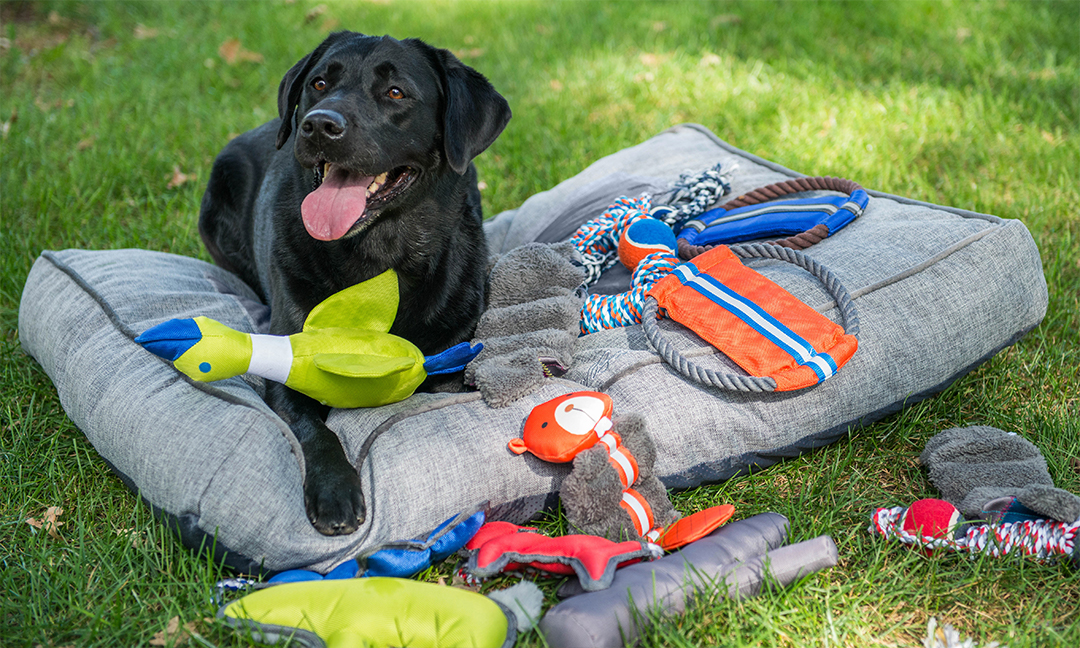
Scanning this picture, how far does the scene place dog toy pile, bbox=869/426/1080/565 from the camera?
72.2 inches

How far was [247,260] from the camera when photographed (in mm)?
3402

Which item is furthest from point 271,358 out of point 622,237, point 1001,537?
point 1001,537

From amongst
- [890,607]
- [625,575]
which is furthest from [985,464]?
[625,575]

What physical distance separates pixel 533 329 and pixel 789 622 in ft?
3.87

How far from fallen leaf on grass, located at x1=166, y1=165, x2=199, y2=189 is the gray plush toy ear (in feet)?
12.1

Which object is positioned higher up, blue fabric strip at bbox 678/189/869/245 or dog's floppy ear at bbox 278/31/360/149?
dog's floppy ear at bbox 278/31/360/149

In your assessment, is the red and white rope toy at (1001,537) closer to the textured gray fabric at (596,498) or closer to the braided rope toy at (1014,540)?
the braided rope toy at (1014,540)

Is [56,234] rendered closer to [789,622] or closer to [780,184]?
[780,184]

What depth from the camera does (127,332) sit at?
2334mm

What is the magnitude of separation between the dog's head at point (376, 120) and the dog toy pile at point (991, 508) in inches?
62.6

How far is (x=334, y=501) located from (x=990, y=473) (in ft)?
5.45

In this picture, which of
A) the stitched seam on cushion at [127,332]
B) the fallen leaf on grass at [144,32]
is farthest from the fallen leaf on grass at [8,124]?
the stitched seam on cushion at [127,332]

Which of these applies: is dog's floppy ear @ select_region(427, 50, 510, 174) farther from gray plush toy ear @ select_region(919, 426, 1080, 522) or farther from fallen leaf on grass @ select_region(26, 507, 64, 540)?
gray plush toy ear @ select_region(919, 426, 1080, 522)

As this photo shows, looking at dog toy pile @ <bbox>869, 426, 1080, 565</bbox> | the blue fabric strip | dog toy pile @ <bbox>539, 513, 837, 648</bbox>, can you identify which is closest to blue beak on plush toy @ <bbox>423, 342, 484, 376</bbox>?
dog toy pile @ <bbox>539, 513, 837, 648</bbox>
